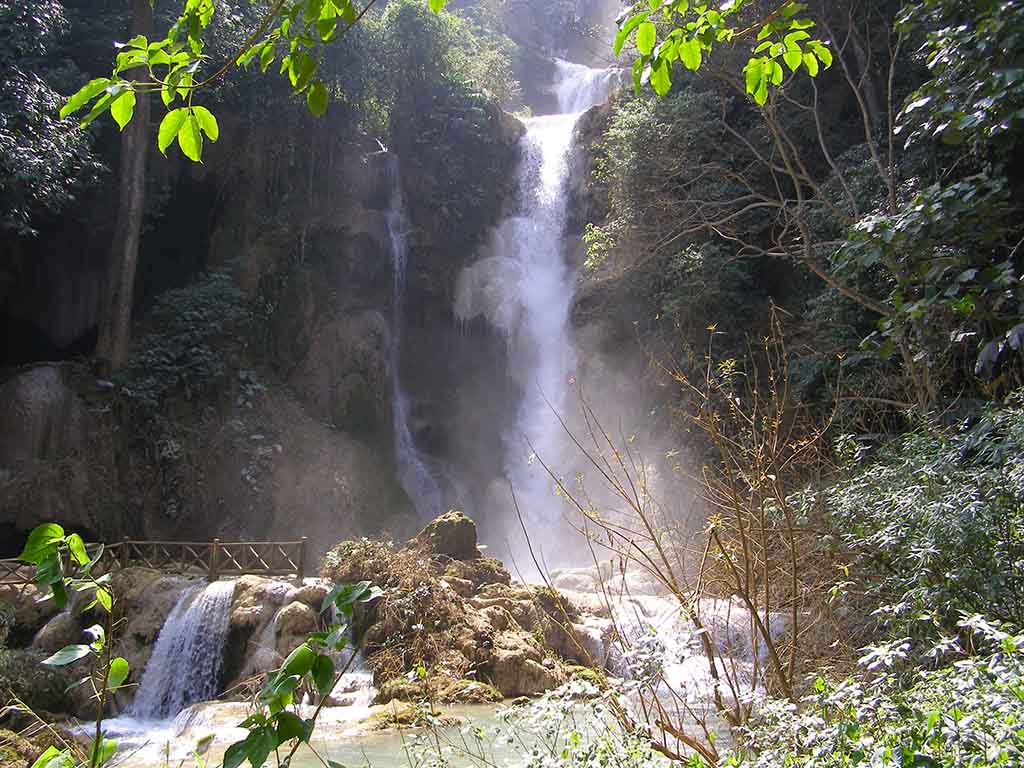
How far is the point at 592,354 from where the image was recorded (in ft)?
60.5

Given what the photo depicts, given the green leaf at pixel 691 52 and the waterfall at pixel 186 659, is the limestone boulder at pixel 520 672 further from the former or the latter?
the green leaf at pixel 691 52

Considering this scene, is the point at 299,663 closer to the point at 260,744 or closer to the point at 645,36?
the point at 260,744

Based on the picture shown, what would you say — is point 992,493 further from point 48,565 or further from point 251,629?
point 251,629

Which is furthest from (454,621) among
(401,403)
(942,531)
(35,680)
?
(401,403)

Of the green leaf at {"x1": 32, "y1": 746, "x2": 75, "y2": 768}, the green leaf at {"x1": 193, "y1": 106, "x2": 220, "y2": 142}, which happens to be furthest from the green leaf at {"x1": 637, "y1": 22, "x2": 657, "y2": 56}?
the green leaf at {"x1": 32, "y1": 746, "x2": 75, "y2": 768}

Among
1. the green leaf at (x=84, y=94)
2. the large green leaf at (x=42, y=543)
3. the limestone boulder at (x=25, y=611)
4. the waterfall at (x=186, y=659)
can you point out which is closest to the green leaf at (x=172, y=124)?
the green leaf at (x=84, y=94)

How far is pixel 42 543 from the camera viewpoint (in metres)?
1.15

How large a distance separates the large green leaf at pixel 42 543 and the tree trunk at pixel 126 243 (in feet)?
55.3

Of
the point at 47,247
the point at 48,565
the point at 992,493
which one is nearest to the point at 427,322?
the point at 47,247

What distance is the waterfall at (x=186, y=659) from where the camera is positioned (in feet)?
33.3

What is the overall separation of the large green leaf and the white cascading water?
56.1ft

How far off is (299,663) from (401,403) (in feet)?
63.3

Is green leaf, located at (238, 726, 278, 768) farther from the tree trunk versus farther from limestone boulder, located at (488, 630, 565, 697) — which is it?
the tree trunk

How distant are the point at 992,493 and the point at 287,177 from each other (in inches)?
787
